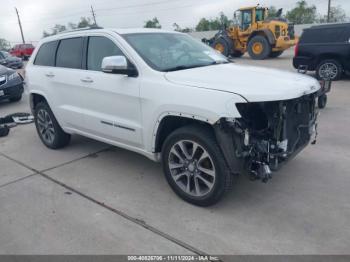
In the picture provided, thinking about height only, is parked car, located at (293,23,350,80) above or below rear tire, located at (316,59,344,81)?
above

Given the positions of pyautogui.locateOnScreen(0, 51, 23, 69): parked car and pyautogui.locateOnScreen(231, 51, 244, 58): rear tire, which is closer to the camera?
pyautogui.locateOnScreen(0, 51, 23, 69): parked car

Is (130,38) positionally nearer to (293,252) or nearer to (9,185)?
(9,185)

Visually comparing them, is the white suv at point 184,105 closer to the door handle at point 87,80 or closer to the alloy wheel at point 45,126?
the door handle at point 87,80

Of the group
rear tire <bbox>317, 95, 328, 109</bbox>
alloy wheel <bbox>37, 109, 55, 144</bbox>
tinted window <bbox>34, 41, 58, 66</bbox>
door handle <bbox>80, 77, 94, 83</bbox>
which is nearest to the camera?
door handle <bbox>80, 77, 94, 83</bbox>

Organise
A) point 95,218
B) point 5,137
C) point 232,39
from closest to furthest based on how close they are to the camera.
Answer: point 95,218, point 5,137, point 232,39

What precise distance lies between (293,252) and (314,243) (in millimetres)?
243

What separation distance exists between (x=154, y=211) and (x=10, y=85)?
7782mm

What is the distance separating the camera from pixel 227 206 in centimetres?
363

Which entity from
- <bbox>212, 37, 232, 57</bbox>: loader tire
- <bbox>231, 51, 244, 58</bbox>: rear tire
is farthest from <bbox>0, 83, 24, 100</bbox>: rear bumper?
<bbox>231, 51, 244, 58</bbox>: rear tire

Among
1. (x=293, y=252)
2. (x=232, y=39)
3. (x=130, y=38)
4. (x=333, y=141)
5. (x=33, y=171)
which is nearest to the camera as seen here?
(x=293, y=252)

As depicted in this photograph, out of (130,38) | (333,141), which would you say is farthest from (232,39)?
(130,38)

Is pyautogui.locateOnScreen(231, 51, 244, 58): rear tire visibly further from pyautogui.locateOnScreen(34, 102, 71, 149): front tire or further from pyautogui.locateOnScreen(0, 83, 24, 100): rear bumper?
pyautogui.locateOnScreen(34, 102, 71, 149): front tire

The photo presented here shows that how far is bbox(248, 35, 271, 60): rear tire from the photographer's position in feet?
59.1

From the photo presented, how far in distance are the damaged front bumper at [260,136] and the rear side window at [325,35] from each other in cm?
826
